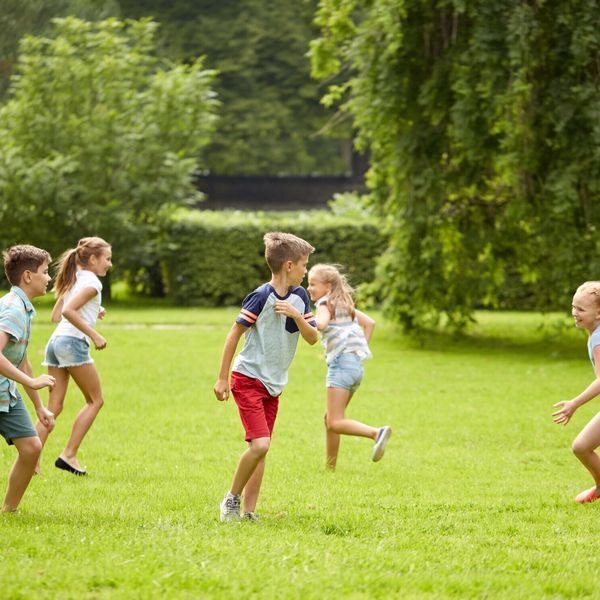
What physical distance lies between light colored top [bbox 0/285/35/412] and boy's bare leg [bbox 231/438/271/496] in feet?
4.27

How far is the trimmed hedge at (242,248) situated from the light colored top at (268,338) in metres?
18.7

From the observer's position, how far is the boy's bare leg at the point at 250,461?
6207 millimetres

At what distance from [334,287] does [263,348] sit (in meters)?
1.91

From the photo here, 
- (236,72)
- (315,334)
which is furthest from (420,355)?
(236,72)

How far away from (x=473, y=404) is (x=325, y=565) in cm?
727

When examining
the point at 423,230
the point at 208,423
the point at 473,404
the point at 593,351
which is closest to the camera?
the point at 593,351

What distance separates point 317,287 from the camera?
26.5ft

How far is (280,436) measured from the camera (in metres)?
10.1

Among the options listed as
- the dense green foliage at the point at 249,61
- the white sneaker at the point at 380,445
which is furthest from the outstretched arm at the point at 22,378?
the dense green foliage at the point at 249,61

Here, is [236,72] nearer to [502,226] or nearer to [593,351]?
[502,226]

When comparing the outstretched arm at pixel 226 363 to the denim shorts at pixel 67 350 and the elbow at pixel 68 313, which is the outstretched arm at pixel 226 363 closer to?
the elbow at pixel 68 313

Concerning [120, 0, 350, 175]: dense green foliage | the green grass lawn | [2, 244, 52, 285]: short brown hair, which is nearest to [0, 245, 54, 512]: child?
[2, 244, 52, 285]: short brown hair

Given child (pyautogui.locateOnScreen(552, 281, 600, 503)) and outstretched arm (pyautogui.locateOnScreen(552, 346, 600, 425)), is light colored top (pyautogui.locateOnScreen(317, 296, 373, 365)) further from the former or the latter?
outstretched arm (pyautogui.locateOnScreen(552, 346, 600, 425))

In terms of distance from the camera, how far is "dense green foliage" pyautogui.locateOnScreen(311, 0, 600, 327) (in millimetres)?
15055
